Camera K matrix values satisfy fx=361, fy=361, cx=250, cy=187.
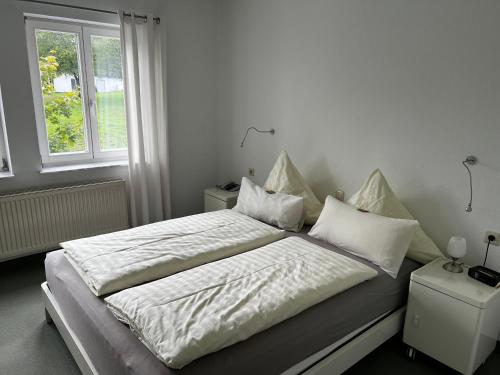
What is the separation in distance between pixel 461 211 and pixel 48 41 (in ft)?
11.9

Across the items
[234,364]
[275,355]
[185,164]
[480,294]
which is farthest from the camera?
[185,164]

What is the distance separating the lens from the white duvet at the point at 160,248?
2.04m

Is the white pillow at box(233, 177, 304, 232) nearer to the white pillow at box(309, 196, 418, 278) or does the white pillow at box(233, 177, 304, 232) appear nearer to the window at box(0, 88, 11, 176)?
the white pillow at box(309, 196, 418, 278)

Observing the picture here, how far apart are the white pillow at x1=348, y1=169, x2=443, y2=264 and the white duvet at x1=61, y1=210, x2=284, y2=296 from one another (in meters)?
0.67

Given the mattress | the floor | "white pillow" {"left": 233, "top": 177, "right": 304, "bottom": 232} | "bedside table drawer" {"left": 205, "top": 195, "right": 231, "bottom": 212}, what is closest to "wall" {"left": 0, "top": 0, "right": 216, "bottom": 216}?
"bedside table drawer" {"left": 205, "top": 195, "right": 231, "bottom": 212}

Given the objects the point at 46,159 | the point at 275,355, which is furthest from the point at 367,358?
the point at 46,159

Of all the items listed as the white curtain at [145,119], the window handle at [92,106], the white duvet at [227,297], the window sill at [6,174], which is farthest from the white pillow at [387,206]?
the window sill at [6,174]

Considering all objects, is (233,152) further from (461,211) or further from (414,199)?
(461,211)

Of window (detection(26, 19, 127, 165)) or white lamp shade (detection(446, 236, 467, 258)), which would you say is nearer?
white lamp shade (detection(446, 236, 467, 258))

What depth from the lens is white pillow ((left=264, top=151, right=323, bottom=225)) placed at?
3.04 m

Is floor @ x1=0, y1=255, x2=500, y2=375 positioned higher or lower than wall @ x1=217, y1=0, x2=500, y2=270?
lower

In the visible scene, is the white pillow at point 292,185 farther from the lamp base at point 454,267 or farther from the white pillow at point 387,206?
the lamp base at point 454,267

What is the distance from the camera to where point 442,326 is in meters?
2.06

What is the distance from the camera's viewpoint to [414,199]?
262cm
